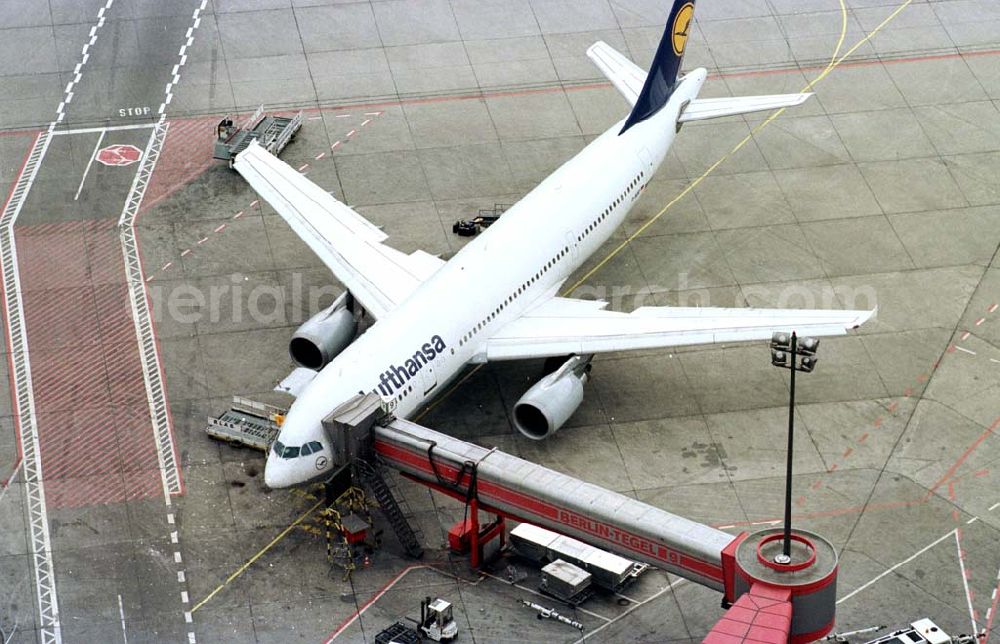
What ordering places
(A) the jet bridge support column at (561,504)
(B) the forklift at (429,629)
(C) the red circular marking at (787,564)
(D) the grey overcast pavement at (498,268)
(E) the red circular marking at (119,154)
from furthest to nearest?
(E) the red circular marking at (119,154) < (D) the grey overcast pavement at (498,268) < (B) the forklift at (429,629) < (A) the jet bridge support column at (561,504) < (C) the red circular marking at (787,564)

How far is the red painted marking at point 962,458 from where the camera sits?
243 ft

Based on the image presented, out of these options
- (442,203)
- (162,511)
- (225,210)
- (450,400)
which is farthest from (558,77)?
(162,511)

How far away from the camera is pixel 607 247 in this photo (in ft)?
295

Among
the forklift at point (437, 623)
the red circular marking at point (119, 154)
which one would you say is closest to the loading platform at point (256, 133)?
the red circular marking at point (119, 154)

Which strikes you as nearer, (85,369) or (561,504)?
(561,504)

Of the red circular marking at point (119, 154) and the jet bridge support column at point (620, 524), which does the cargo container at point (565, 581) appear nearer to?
the jet bridge support column at point (620, 524)

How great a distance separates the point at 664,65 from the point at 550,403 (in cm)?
2015

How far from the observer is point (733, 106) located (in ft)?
292

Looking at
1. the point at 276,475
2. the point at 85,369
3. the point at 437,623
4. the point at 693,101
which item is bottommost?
the point at 85,369

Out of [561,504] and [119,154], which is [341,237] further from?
[561,504]

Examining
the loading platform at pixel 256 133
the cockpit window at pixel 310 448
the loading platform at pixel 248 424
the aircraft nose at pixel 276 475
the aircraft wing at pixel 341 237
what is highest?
the cockpit window at pixel 310 448

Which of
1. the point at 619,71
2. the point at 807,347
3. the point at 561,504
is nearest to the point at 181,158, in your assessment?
the point at 619,71

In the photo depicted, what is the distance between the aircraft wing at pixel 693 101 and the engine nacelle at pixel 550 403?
704 inches

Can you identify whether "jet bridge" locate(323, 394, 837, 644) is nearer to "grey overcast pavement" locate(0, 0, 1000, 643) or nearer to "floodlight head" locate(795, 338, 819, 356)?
"grey overcast pavement" locate(0, 0, 1000, 643)
